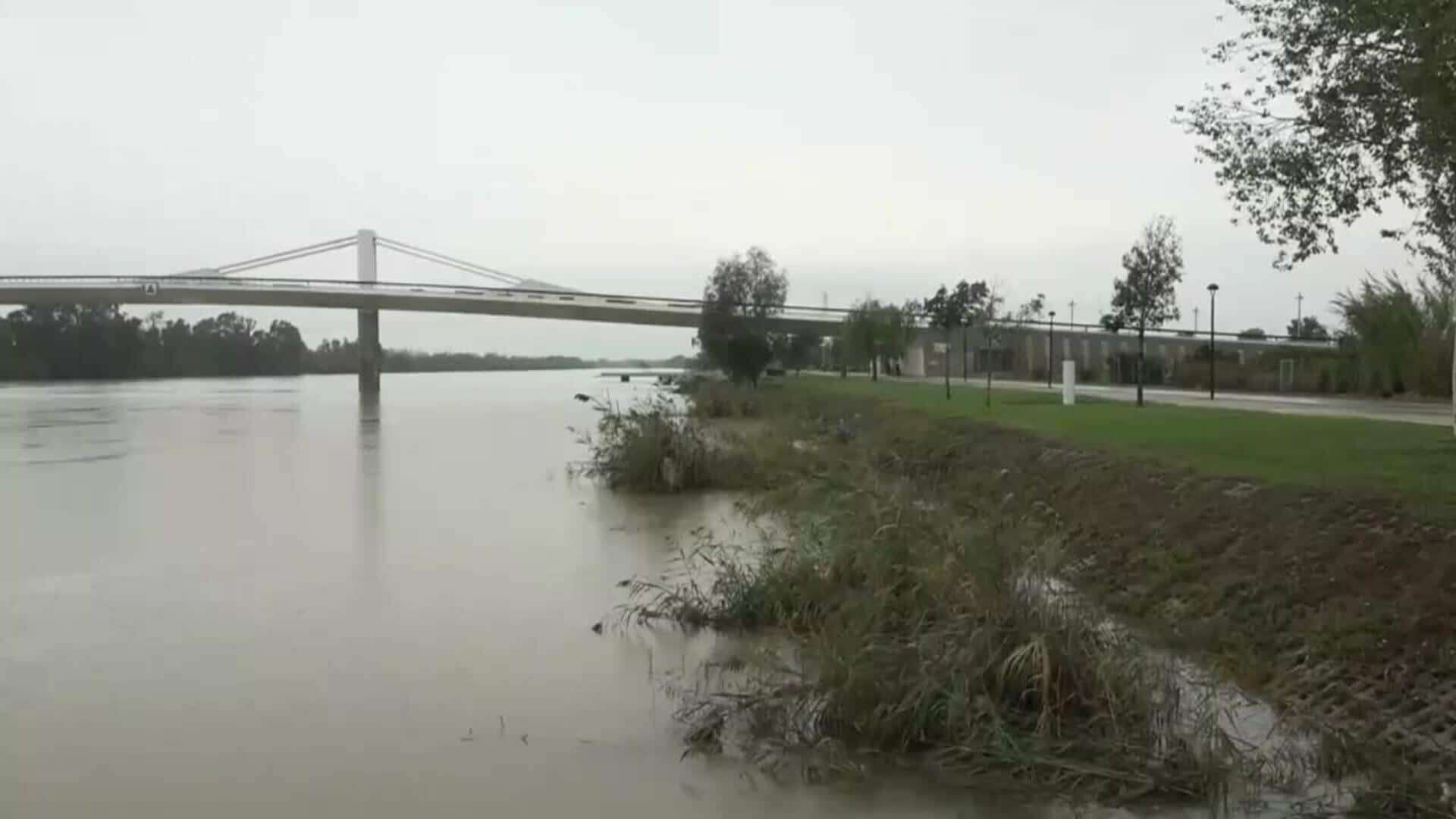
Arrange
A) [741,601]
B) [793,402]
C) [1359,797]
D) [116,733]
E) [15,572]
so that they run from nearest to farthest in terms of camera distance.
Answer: [1359,797]
[116,733]
[741,601]
[15,572]
[793,402]

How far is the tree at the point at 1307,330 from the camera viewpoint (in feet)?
236

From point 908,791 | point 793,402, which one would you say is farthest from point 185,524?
point 793,402

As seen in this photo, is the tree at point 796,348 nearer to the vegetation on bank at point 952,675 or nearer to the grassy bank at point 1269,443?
the grassy bank at point 1269,443

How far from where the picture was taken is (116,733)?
702 centimetres

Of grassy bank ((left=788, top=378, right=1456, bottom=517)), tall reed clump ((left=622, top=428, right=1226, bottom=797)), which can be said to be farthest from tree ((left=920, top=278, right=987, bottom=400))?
tall reed clump ((left=622, top=428, right=1226, bottom=797))

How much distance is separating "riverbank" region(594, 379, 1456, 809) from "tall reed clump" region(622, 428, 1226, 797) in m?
0.04

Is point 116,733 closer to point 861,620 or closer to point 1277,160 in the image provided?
point 861,620

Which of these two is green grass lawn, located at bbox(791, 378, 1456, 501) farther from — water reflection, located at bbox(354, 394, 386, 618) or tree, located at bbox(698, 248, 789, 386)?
tree, located at bbox(698, 248, 789, 386)

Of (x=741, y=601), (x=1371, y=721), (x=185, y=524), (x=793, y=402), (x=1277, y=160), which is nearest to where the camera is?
(x=1371, y=721)

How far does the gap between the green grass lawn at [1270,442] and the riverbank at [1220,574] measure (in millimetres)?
101

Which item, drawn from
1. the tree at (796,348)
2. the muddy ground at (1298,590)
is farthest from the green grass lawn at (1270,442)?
the tree at (796,348)

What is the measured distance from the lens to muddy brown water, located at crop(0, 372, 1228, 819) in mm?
5988

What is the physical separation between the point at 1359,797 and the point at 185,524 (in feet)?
50.2

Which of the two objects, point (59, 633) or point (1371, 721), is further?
point (59, 633)
